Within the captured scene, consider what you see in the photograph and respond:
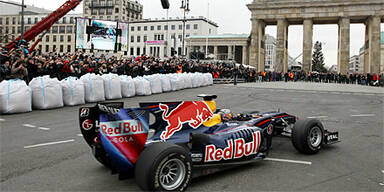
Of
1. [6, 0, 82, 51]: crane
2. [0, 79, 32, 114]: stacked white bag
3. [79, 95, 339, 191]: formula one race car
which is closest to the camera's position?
[79, 95, 339, 191]: formula one race car

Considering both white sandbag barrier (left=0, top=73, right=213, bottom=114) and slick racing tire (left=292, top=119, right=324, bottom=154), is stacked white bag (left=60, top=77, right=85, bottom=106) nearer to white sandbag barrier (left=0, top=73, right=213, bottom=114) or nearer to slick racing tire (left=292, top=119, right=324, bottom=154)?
white sandbag barrier (left=0, top=73, right=213, bottom=114)

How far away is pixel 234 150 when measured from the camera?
461 centimetres

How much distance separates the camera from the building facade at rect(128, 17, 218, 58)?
107812mm

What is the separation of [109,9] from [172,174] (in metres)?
118

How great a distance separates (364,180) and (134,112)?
3388 mm

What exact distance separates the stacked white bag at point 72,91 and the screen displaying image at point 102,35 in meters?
16.9

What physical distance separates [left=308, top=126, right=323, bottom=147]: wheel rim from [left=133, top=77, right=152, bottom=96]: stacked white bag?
11.6 m

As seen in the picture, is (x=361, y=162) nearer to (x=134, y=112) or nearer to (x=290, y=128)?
(x=290, y=128)

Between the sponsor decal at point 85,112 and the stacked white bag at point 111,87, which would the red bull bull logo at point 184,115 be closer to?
the sponsor decal at point 85,112

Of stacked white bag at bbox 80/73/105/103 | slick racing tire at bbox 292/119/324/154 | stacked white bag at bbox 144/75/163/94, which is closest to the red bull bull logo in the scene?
slick racing tire at bbox 292/119/324/154

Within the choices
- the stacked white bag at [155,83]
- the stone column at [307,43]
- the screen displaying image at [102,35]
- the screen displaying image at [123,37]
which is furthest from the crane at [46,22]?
the stone column at [307,43]

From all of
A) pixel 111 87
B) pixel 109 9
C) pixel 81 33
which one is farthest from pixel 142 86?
pixel 109 9

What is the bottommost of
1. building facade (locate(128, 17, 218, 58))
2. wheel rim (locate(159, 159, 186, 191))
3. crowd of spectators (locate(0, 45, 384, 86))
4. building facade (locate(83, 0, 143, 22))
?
wheel rim (locate(159, 159, 186, 191))

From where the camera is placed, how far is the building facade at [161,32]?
107812 millimetres
